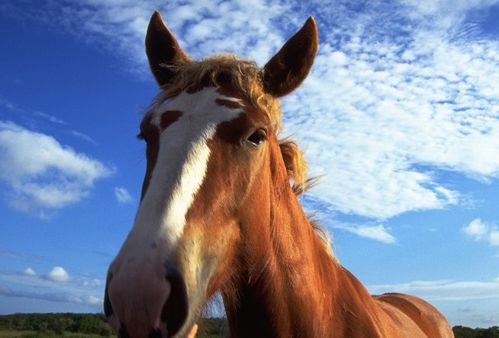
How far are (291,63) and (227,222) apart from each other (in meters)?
1.45

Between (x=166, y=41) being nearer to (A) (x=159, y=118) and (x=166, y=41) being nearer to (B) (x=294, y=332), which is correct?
(A) (x=159, y=118)

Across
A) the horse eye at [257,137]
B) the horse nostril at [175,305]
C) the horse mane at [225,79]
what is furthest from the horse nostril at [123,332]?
the horse mane at [225,79]

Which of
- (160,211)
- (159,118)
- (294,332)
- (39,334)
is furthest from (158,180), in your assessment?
(39,334)

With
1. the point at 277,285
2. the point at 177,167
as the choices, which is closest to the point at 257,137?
the point at 177,167

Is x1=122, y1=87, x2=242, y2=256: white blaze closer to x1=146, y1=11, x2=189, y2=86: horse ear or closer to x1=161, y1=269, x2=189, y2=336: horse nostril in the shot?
x1=161, y1=269, x2=189, y2=336: horse nostril

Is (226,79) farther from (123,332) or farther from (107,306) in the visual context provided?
(123,332)

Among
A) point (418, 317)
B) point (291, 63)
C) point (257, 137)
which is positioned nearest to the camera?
point (257, 137)

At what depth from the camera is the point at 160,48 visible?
3.89 metres

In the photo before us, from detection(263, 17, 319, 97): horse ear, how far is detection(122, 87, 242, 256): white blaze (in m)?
0.60

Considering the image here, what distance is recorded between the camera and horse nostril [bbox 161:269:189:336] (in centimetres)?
204

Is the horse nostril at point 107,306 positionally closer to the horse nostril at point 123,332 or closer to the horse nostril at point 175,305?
the horse nostril at point 123,332

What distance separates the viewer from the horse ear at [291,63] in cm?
349

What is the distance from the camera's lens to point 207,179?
102 inches

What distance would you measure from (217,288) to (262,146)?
0.93 meters
